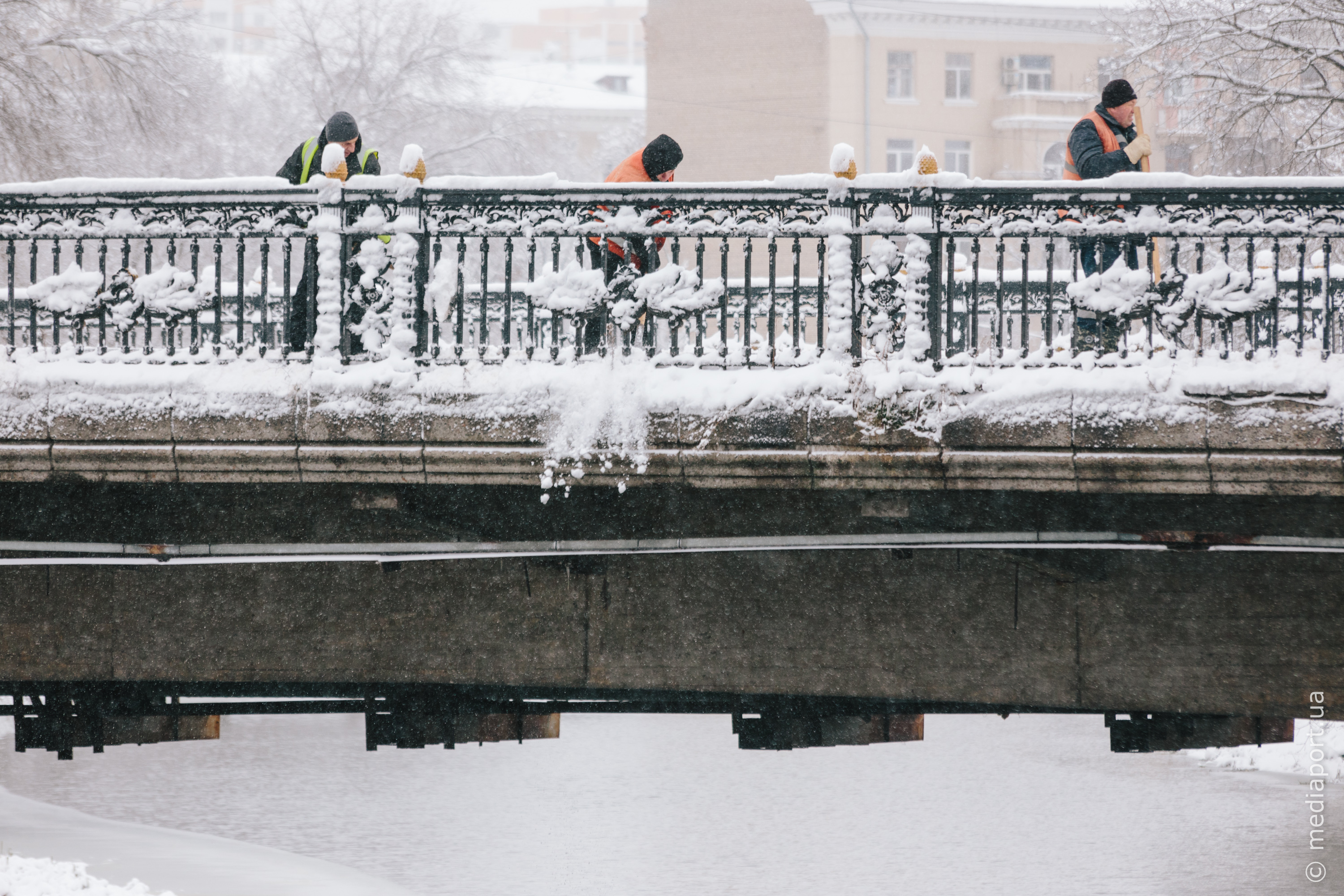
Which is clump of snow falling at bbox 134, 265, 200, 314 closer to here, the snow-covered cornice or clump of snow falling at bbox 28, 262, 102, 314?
clump of snow falling at bbox 28, 262, 102, 314

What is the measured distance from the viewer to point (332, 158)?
6797 mm

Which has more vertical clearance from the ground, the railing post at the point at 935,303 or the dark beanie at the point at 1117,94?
the dark beanie at the point at 1117,94

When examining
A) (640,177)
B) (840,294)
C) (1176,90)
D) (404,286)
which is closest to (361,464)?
(404,286)

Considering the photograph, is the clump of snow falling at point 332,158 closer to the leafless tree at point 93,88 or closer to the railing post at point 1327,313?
the railing post at point 1327,313

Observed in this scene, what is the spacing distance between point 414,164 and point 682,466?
2073 mm

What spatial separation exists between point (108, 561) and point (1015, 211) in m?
5.14

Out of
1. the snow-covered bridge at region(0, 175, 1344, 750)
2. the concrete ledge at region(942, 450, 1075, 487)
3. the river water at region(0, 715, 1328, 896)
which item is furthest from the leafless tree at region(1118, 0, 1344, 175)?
the concrete ledge at region(942, 450, 1075, 487)

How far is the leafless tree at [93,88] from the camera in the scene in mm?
17375

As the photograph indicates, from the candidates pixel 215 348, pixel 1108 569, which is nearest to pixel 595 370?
pixel 215 348

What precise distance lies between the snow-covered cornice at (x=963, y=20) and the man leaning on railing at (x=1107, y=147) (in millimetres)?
33822

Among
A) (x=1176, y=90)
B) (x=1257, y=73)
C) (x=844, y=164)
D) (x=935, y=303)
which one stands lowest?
(x=935, y=303)

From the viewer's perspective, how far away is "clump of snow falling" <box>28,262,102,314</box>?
7.02m

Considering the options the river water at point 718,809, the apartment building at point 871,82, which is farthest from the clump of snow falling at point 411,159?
the apartment building at point 871,82

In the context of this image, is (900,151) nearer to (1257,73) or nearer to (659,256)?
(1257,73)
